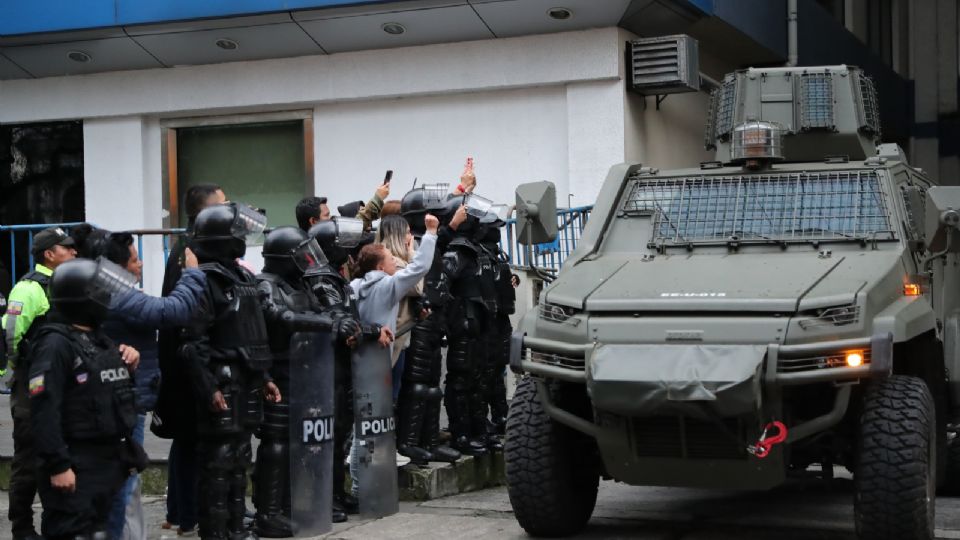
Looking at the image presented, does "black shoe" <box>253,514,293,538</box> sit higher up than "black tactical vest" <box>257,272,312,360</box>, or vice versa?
"black tactical vest" <box>257,272,312,360</box>

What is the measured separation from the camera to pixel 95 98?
1597 cm

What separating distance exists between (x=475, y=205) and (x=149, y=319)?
3163 mm

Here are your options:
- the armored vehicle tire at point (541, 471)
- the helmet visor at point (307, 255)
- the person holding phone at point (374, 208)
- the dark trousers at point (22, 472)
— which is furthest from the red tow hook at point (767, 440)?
the person holding phone at point (374, 208)

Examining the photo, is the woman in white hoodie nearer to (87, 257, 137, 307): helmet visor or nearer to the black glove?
the black glove

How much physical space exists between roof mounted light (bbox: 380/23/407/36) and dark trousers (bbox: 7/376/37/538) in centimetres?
800

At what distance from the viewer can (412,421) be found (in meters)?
Result: 8.82

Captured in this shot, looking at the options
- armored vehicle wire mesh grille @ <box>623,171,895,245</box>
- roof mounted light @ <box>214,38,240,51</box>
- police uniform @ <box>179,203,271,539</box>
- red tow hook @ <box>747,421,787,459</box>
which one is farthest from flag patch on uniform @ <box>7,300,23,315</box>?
roof mounted light @ <box>214,38,240,51</box>

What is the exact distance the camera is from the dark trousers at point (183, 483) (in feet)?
24.0

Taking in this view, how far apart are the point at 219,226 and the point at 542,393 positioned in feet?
6.13

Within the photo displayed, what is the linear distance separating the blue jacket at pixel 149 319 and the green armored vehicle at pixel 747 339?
1819 millimetres

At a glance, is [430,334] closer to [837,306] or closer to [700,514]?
[700,514]

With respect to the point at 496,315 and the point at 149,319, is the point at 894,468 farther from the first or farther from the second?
the point at 149,319

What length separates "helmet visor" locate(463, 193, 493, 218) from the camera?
9180 millimetres

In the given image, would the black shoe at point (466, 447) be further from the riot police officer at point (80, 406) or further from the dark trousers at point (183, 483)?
the riot police officer at point (80, 406)
